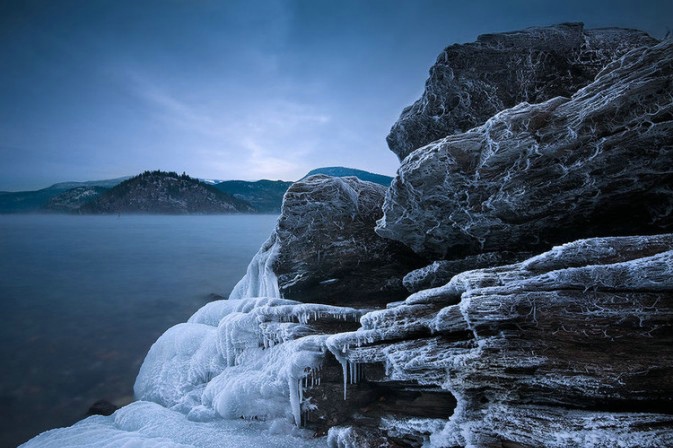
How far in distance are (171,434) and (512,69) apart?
20.8 metres

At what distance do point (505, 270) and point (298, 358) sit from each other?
650 cm

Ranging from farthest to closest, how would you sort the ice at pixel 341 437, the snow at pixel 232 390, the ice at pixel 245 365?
the ice at pixel 245 365 < the snow at pixel 232 390 < the ice at pixel 341 437

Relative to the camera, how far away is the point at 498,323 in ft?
21.2

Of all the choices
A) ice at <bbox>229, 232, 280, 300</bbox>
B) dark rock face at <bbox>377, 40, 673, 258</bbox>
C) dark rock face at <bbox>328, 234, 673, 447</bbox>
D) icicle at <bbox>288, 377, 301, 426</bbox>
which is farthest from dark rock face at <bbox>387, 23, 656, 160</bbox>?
icicle at <bbox>288, 377, 301, 426</bbox>

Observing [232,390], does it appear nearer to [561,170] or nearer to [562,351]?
[562,351]

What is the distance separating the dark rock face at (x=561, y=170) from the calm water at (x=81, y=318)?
66.9 ft

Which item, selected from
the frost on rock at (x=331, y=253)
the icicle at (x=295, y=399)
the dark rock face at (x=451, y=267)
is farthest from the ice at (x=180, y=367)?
the dark rock face at (x=451, y=267)

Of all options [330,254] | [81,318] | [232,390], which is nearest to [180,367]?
[232,390]

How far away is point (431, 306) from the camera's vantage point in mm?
8156

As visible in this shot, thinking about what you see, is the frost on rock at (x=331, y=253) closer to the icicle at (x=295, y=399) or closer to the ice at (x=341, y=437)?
the icicle at (x=295, y=399)

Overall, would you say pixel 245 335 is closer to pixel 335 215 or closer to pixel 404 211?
pixel 335 215

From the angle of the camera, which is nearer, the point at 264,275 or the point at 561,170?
the point at 561,170

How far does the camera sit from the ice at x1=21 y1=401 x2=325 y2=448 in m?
8.56

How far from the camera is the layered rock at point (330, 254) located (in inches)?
602
